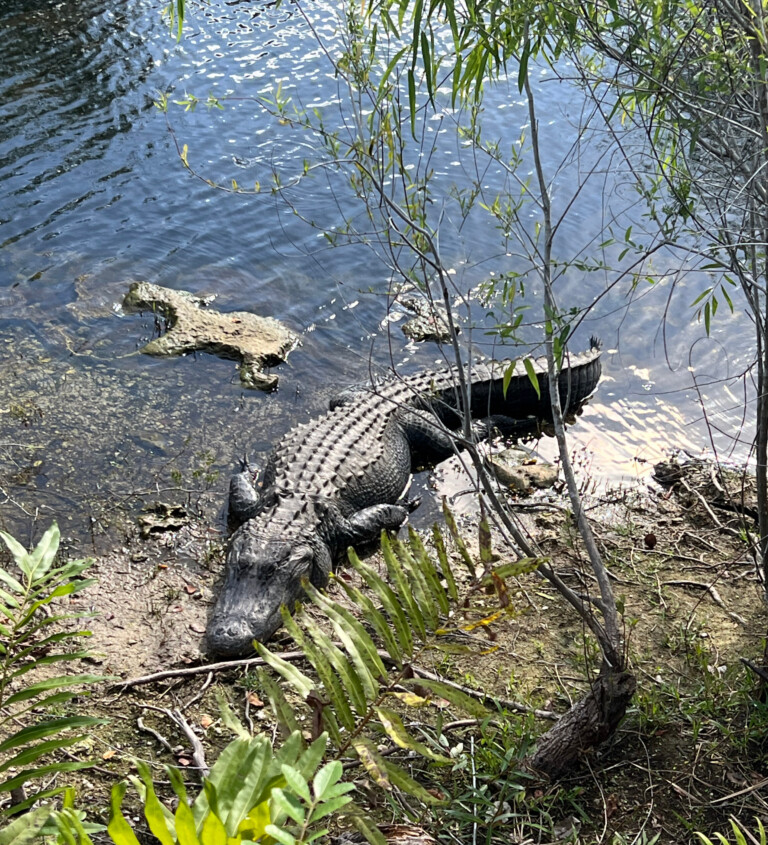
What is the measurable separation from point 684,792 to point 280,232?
21.6ft

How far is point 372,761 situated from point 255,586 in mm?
2529

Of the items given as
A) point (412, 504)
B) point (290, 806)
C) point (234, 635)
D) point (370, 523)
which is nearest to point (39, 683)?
point (290, 806)

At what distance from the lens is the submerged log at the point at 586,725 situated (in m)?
2.98

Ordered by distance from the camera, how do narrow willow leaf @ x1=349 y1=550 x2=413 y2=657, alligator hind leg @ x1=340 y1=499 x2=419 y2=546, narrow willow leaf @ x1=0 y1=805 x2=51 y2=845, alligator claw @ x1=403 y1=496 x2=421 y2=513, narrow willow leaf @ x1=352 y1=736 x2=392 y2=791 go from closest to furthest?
narrow willow leaf @ x1=0 y1=805 x2=51 y2=845 < narrow willow leaf @ x1=352 y1=736 x2=392 y2=791 < narrow willow leaf @ x1=349 y1=550 x2=413 y2=657 < alligator hind leg @ x1=340 y1=499 x2=419 y2=546 < alligator claw @ x1=403 y1=496 x2=421 y2=513

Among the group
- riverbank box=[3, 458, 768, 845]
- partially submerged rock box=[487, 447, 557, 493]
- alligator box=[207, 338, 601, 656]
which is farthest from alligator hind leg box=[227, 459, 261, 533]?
partially submerged rock box=[487, 447, 557, 493]

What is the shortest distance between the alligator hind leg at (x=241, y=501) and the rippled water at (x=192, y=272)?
0.90 ft

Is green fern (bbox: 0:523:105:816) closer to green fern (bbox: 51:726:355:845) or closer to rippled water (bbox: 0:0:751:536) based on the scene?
green fern (bbox: 51:726:355:845)

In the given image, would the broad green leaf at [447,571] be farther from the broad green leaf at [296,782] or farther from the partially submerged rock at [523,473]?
the partially submerged rock at [523,473]

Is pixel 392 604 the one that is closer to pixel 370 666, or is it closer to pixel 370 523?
pixel 370 666

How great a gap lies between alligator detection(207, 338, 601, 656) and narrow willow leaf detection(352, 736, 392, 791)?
1.41 metres

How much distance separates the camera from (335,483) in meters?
5.47

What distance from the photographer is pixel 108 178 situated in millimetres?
8648

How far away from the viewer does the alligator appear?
4395mm

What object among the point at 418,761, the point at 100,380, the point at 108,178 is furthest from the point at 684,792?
the point at 108,178
